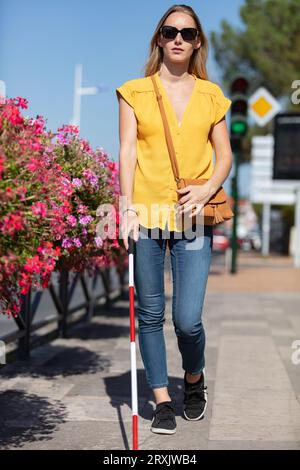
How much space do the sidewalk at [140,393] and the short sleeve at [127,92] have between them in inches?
69.7

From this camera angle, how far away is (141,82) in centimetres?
488

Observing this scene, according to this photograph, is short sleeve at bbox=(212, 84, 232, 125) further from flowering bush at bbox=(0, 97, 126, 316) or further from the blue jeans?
flowering bush at bbox=(0, 97, 126, 316)

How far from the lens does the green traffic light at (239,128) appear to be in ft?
60.0

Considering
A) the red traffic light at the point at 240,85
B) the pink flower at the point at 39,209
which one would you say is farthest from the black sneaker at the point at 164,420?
the red traffic light at the point at 240,85

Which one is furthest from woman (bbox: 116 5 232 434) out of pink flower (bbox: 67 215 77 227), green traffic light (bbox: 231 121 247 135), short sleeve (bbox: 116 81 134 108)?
green traffic light (bbox: 231 121 247 135)

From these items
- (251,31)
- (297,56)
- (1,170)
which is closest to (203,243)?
(1,170)

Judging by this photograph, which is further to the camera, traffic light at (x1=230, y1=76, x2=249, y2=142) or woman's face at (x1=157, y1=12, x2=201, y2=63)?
traffic light at (x1=230, y1=76, x2=249, y2=142)

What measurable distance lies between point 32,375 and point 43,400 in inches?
36.8

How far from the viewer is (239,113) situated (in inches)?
722

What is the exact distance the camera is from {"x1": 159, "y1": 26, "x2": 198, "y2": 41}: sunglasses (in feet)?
15.8

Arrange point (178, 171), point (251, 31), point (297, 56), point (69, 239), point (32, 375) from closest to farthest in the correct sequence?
point (178, 171) < point (69, 239) < point (32, 375) < point (297, 56) < point (251, 31)

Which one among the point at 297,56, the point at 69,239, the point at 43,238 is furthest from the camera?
the point at 297,56

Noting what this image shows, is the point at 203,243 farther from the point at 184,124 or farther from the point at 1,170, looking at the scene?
the point at 1,170

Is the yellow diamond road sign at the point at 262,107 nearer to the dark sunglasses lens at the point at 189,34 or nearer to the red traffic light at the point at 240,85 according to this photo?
the red traffic light at the point at 240,85
